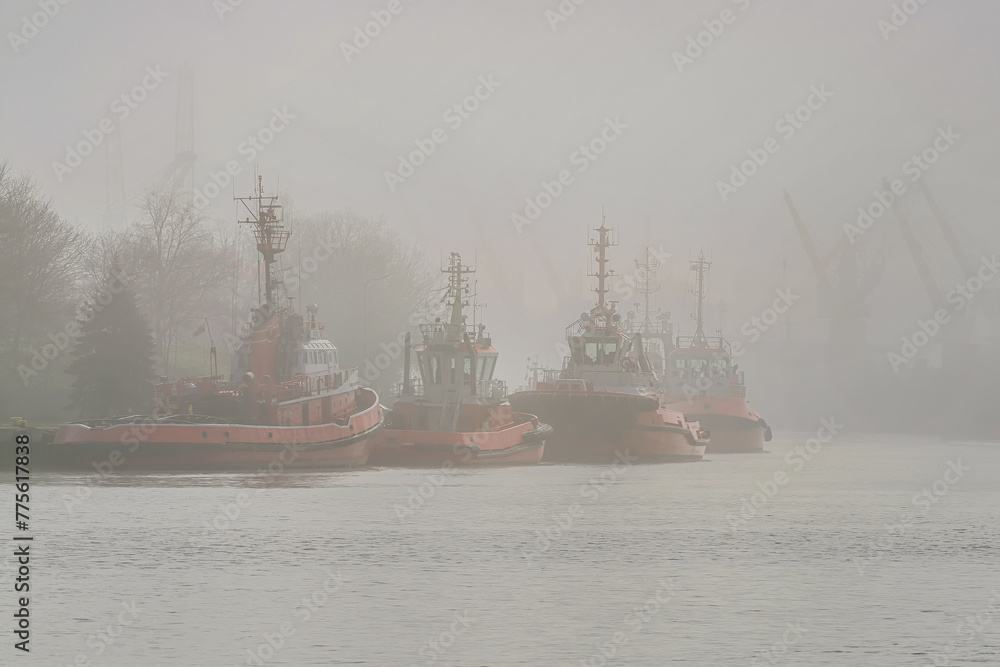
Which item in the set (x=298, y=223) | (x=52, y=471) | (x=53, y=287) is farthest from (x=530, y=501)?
(x=298, y=223)

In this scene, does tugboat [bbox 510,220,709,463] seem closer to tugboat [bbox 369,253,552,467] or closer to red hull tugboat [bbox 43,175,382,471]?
tugboat [bbox 369,253,552,467]

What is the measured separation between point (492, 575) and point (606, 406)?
1596 inches

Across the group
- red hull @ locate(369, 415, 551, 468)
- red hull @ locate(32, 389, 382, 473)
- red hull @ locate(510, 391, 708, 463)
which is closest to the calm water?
red hull @ locate(32, 389, 382, 473)

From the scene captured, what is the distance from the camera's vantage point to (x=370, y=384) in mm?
100625

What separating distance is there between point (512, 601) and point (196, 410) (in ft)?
103

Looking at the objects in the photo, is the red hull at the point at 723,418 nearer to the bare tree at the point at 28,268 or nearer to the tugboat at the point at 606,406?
the tugboat at the point at 606,406

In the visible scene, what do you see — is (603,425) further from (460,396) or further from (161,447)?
(161,447)

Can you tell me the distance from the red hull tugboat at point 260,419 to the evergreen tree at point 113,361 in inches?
394

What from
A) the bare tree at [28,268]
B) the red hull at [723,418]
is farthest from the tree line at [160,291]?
the red hull at [723,418]

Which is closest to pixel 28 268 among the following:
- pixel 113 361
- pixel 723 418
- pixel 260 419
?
pixel 113 361

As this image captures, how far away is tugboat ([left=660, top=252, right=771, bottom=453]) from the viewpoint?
92.4 meters

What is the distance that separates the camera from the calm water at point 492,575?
22969mm

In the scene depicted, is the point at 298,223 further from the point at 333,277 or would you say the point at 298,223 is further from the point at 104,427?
the point at 104,427

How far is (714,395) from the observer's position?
95875mm
